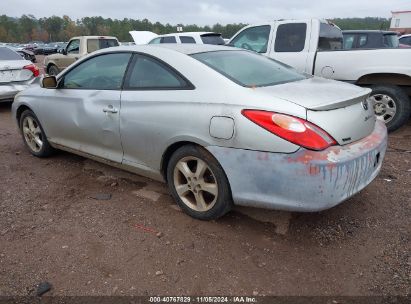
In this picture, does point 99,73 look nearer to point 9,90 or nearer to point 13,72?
point 9,90

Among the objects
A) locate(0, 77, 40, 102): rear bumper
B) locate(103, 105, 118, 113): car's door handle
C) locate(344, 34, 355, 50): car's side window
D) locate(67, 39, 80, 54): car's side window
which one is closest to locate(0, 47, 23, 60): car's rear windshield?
locate(0, 77, 40, 102): rear bumper

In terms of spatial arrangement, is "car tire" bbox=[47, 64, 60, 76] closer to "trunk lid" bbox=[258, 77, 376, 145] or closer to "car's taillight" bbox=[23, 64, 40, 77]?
"car's taillight" bbox=[23, 64, 40, 77]

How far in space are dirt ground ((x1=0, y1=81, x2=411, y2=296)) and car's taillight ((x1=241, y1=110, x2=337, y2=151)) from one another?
86 cm

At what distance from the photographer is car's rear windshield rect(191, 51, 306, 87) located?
3096mm

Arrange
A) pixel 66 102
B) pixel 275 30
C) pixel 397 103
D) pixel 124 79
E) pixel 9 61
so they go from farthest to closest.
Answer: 1. pixel 9 61
2. pixel 275 30
3. pixel 397 103
4. pixel 66 102
5. pixel 124 79

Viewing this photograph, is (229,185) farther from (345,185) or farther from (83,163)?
(83,163)

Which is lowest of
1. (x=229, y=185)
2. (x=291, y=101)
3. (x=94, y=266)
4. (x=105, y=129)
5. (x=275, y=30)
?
(x=94, y=266)

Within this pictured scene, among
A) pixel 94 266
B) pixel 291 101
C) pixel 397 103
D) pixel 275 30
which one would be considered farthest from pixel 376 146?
pixel 275 30

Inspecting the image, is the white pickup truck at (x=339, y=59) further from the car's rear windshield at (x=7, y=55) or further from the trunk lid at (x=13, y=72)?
the car's rear windshield at (x=7, y=55)

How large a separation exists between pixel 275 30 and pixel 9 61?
5599mm

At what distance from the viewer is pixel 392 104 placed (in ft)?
18.5

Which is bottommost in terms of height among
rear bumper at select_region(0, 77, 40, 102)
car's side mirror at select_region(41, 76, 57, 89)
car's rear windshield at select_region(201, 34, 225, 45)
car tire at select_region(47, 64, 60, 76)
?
car tire at select_region(47, 64, 60, 76)

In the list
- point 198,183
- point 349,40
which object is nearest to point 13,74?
point 198,183

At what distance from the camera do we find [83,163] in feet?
15.5
